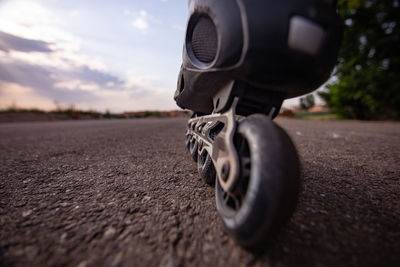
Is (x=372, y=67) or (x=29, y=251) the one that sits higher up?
(x=372, y=67)

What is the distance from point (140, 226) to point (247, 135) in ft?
2.01

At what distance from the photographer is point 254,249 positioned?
21.6 inches

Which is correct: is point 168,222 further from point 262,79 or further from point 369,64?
point 369,64

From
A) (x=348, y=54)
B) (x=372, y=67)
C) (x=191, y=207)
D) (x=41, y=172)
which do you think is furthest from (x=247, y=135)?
(x=348, y=54)

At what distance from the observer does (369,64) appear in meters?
10.2

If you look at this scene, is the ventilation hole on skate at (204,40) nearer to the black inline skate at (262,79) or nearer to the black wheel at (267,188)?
the black inline skate at (262,79)

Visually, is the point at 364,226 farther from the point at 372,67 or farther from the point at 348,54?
the point at 348,54

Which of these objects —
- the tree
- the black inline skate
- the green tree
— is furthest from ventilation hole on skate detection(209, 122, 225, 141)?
the tree

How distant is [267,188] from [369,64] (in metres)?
15.4

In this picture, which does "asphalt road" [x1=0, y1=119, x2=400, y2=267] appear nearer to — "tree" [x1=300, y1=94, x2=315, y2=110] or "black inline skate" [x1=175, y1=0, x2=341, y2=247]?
"black inline skate" [x1=175, y1=0, x2=341, y2=247]

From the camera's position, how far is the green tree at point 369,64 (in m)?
9.24

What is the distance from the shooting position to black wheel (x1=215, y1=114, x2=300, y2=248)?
497mm

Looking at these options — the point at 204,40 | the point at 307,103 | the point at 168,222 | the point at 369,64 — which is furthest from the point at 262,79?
the point at 307,103

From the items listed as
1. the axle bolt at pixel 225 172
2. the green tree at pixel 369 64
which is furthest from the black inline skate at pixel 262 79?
the green tree at pixel 369 64
